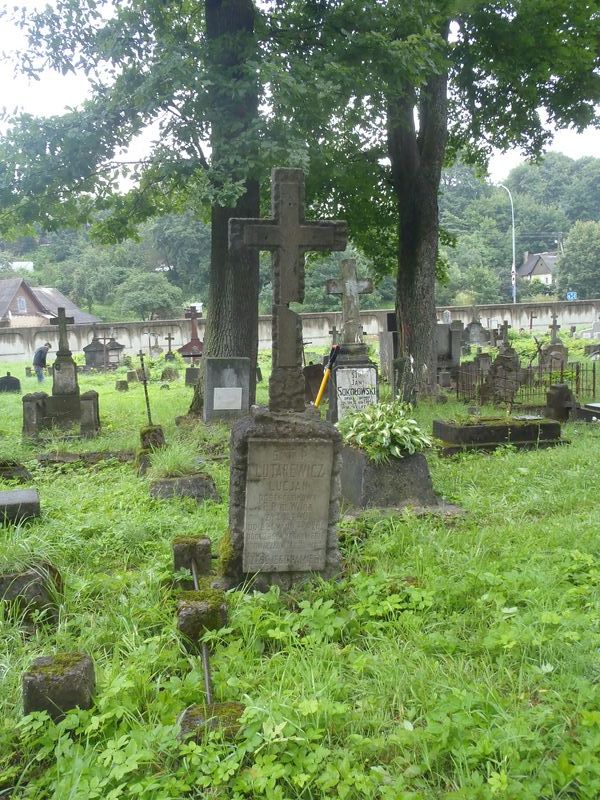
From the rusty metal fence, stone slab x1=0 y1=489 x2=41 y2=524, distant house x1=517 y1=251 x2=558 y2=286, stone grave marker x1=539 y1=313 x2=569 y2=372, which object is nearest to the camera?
stone slab x1=0 y1=489 x2=41 y2=524

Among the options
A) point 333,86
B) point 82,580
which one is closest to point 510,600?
point 82,580

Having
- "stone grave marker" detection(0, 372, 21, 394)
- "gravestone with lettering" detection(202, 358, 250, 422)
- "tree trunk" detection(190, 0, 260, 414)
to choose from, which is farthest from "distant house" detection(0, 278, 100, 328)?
"gravestone with lettering" detection(202, 358, 250, 422)

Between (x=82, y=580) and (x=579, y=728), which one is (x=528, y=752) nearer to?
(x=579, y=728)

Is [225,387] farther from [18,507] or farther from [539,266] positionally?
[539,266]

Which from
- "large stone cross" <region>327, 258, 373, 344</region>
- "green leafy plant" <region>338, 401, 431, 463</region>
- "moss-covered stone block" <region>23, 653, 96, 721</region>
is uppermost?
"large stone cross" <region>327, 258, 373, 344</region>

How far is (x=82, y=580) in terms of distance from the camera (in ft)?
15.2

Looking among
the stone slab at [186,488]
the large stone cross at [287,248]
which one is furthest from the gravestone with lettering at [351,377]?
the large stone cross at [287,248]

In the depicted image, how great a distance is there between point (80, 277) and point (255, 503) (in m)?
47.3

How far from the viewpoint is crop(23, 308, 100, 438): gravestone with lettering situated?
11.7m

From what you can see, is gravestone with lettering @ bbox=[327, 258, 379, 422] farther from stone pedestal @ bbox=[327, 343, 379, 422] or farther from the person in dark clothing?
the person in dark clothing

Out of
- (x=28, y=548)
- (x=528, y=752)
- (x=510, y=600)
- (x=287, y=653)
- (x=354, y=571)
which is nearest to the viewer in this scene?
(x=528, y=752)

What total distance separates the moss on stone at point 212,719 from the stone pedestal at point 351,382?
8.09 metres

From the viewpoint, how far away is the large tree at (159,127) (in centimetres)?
1029

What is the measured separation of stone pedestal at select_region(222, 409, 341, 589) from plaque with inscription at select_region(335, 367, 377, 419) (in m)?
6.26
